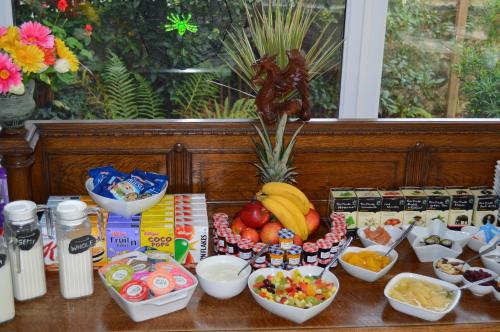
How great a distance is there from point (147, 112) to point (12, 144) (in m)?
0.67

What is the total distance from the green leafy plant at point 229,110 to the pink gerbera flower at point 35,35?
81 centimetres

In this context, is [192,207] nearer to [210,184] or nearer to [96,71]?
[210,184]

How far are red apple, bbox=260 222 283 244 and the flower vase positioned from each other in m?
0.89

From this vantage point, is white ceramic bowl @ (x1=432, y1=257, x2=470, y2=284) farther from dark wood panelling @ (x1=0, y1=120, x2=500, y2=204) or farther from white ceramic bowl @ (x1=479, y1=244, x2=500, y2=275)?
dark wood panelling @ (x1=0, y1=120, x2=500, y2=204)

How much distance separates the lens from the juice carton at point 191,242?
2.04 metres

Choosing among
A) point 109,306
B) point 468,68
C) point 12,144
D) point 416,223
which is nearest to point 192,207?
point 109,306

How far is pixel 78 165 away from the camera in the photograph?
236 centimetres

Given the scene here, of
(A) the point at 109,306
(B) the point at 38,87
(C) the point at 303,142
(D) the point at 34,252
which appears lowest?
(A) the point at 109,306

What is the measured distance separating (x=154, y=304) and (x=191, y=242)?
33 cm

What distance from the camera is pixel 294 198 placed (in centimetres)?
223

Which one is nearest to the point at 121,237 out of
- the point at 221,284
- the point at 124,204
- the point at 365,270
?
the point at 124,204

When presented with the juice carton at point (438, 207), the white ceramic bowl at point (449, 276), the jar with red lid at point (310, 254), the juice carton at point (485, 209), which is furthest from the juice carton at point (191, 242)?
the juice carton at point (485, 209)

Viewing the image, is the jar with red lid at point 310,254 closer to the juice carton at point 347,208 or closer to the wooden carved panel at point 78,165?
the juice carton at point 347,208

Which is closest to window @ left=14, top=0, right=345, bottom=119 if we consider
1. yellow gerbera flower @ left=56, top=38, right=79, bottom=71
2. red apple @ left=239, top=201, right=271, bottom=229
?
yellow gerbera flower @ left=56, top=38, right=79, bottom=71
